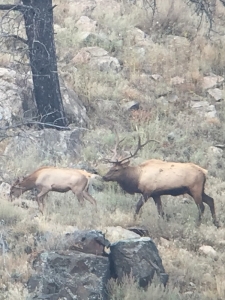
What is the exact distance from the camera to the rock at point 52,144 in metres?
13.8

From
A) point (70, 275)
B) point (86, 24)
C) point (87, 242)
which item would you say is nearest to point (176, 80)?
point (86, 24)

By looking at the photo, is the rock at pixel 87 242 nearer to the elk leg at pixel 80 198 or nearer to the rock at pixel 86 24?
the elk leg at pixel 80 198

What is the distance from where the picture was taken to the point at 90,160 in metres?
14.2

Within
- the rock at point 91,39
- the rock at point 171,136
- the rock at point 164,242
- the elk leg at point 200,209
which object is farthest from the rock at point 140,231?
the rock at point 91,39

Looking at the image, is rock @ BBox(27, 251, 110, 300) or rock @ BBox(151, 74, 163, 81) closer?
rock @ BBox(27, 251, 110, 300)

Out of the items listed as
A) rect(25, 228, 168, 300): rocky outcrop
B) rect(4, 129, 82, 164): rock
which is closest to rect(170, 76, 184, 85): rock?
rect(4, 129, 82, 164): rock

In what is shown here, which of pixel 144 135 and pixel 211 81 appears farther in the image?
pixel 211 81

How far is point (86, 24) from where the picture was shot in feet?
64.6

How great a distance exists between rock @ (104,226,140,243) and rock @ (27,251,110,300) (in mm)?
1753

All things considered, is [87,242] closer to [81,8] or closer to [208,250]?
[208,250]

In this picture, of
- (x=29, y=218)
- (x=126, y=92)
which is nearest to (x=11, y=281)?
(x=29, y=218)

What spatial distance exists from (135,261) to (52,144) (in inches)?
250

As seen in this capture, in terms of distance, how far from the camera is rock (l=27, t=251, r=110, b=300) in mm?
7672

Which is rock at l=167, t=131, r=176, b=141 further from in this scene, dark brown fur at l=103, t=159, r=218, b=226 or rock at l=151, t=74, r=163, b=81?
dark brown fur at l=103, t=159, r=218, b=226
